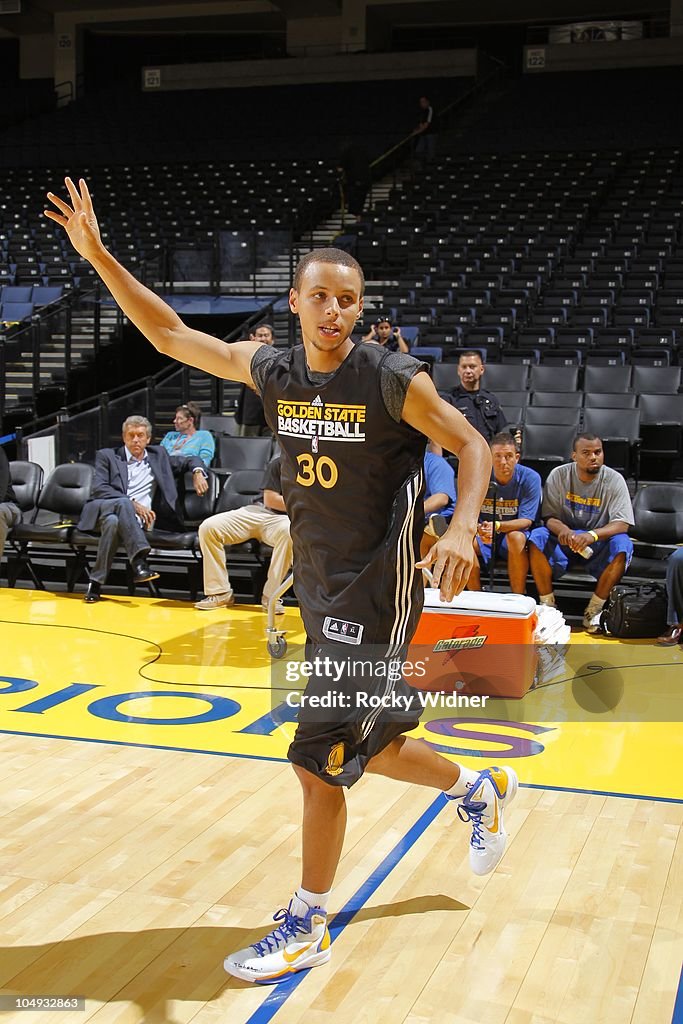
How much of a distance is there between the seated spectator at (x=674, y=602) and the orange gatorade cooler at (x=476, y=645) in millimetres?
1366

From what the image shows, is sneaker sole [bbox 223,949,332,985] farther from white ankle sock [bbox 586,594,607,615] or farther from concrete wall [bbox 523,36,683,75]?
concrete wall [bbox 523,36,683,75]

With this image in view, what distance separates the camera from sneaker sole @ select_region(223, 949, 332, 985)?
8.50 feet

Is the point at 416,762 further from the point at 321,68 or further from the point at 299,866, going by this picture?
the point at 321,68

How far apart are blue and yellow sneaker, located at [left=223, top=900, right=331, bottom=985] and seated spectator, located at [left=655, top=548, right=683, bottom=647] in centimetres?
420

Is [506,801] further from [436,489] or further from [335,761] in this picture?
[436,489]

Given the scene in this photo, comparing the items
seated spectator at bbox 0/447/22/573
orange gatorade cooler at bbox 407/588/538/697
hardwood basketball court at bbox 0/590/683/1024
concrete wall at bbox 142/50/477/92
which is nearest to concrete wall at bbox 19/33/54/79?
concrete wall at bbox 142/50/477/92

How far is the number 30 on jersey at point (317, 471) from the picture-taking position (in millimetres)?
2598

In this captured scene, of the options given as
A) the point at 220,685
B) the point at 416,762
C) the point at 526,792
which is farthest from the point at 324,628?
the point at 220,685

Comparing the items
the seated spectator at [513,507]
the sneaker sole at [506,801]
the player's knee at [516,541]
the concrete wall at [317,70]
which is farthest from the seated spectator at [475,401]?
the concrete wall at [317,70]

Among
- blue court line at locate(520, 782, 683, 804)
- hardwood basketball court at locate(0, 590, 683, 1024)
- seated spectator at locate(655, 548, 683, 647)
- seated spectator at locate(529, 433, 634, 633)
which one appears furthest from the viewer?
seated spectator at locate(529, 433, 634, 633)

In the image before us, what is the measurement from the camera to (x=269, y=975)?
2.59 metres

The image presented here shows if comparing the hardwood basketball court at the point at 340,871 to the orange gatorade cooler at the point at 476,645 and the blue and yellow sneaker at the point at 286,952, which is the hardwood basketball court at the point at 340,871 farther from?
the orange gatorade cooler at the point at 476,645

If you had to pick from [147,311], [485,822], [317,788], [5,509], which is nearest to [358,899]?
[485,822]

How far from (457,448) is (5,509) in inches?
239
